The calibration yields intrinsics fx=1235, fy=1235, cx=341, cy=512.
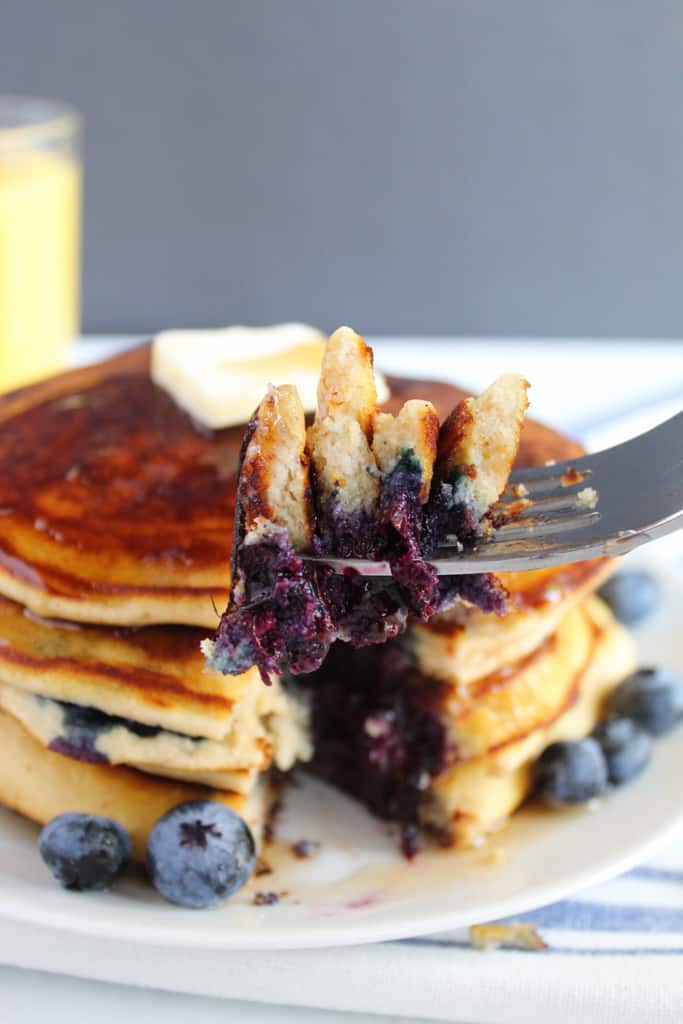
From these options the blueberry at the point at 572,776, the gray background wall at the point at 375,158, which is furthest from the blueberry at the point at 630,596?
the gray background wall at the point at 375,158

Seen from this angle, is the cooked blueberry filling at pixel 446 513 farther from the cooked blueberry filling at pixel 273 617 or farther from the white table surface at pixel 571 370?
the white table surface at pixel 571 370

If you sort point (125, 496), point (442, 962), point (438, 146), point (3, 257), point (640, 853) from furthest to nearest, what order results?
point (438, 146)
point (3, 257)
point (125, 496)
point (640, 853)
point (442, 962)

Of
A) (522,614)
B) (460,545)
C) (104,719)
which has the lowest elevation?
(104,719)

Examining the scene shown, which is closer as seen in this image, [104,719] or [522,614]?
[104,719]

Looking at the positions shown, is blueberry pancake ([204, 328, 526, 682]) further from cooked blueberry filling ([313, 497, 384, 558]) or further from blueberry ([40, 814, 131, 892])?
blueberry ([40, 814, 131, 892])

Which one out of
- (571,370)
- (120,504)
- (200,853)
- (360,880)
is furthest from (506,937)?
(571,370)

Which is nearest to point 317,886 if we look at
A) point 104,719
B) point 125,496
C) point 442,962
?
point 442,962

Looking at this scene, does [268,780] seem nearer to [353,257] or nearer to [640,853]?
[640,853]
